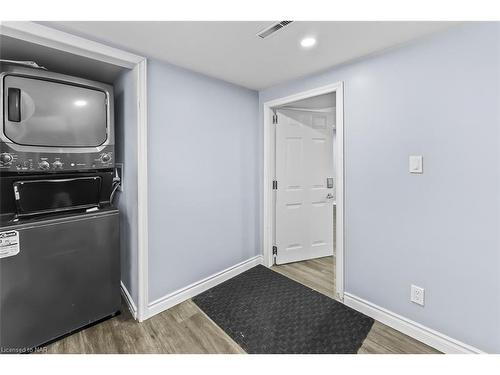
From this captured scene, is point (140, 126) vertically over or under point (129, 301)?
over

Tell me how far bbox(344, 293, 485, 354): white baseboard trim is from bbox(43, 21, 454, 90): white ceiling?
81.3 inches

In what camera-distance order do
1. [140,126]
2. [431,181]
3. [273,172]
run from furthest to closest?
[273,172] < [140,126] < [431,181]

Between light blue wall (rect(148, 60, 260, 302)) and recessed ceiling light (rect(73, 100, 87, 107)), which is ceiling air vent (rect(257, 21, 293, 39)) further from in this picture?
recessed ceiling light (rect(73, 100, 87, 107))

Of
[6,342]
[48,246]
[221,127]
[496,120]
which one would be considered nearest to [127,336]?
[6,342]

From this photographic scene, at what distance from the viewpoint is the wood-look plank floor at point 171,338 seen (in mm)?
1642

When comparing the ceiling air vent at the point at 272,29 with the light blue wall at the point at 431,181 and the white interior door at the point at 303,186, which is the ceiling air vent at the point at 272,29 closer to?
the light blue wall at the point at 431,181

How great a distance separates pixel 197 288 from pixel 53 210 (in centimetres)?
139

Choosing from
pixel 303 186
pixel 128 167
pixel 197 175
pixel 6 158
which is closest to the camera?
pixel 6 158

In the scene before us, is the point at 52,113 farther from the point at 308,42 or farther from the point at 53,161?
the point at 308,42

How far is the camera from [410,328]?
1773 mm

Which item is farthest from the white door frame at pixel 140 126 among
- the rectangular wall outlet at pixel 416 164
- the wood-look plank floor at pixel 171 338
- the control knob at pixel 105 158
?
the rectangular wall outlet at pixel 416 164

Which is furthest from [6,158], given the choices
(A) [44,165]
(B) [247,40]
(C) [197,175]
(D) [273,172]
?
(D) [273,172]

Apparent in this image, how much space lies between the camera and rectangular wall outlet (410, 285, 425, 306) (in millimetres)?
1725
